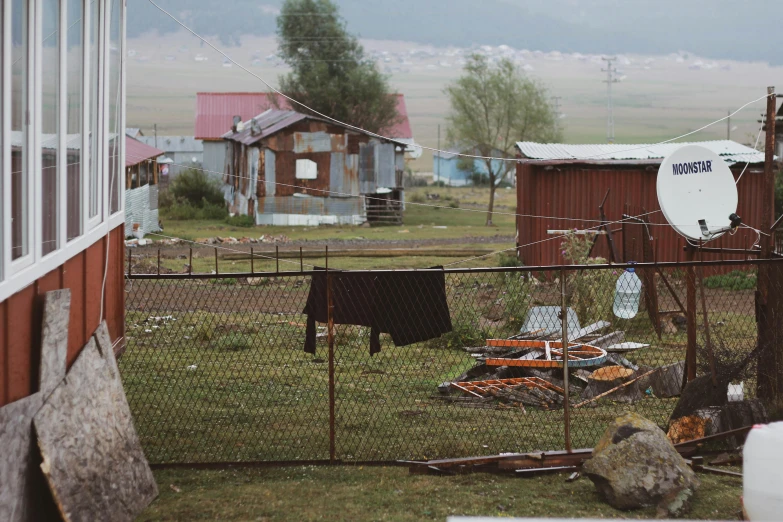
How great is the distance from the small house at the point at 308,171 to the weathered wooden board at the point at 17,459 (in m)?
31.3

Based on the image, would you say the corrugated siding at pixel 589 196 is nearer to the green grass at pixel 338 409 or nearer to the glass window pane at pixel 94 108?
the green grass at pixel 338 409

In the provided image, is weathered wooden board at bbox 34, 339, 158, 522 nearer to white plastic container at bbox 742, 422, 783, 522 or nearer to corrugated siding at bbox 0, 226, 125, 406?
corrugated siding at bbox 0, 226, 125, 406

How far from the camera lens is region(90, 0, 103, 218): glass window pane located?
7477 millimetres

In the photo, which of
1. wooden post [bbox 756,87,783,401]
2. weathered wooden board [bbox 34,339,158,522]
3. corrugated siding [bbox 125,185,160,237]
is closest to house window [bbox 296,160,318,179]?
corrugated siding [bbox 125,185,160,237]

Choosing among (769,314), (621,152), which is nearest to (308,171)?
(621,152)

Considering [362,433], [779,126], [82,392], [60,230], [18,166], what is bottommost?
[362,433]

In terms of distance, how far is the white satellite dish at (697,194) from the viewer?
9930mm

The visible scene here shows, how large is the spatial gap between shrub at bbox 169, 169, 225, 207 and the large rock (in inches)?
1478

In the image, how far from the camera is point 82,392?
5.97 meters

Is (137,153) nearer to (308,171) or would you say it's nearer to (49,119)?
(308,171)

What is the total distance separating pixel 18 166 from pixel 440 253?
21931 mm

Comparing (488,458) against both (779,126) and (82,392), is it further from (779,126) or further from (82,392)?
(779,126)

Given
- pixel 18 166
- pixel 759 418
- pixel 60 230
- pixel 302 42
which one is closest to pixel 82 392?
pixel 60 230

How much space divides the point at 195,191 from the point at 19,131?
3865 cm
